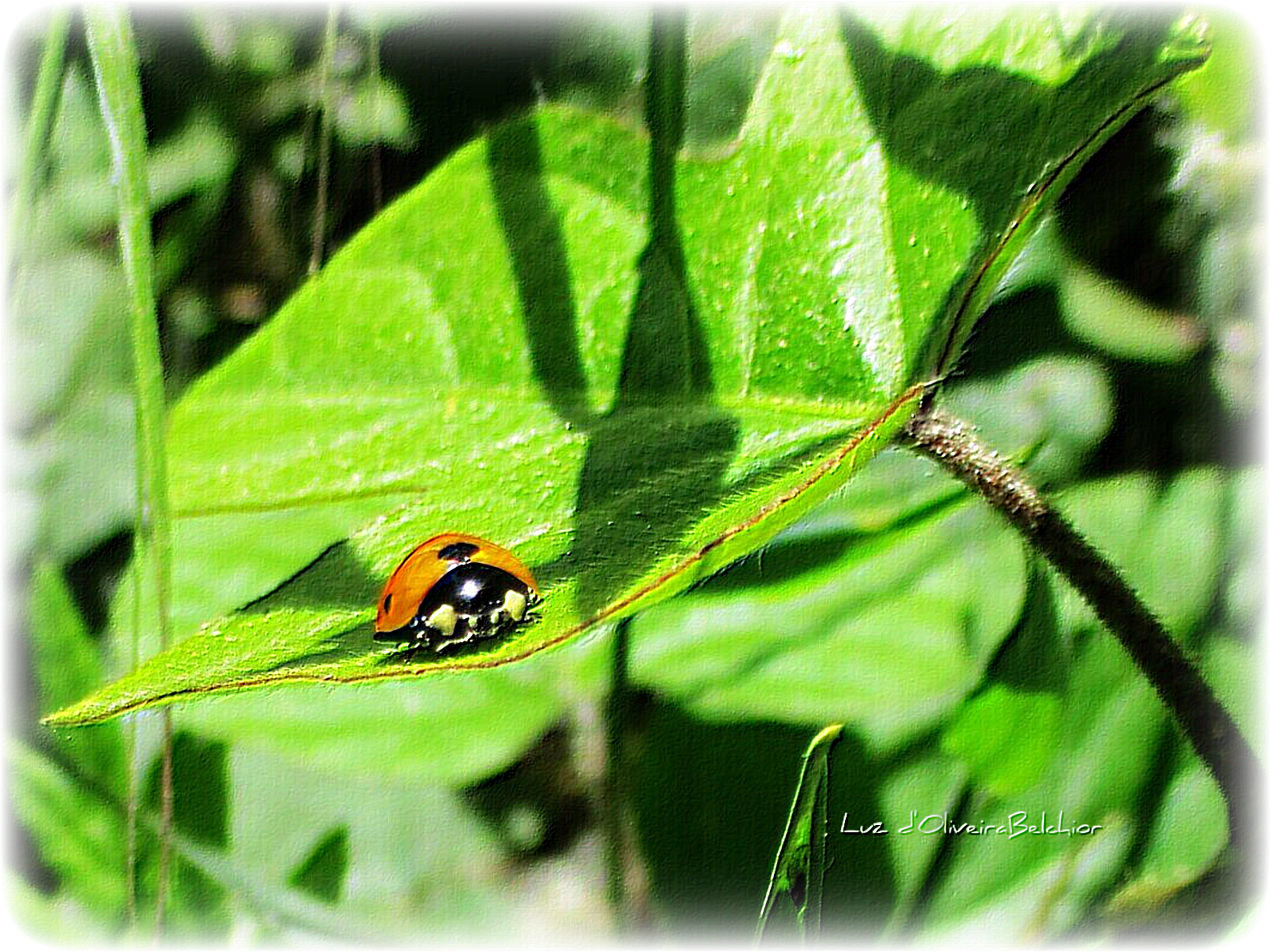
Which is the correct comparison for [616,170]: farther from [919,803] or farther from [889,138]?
[919,803]

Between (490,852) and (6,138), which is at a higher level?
(6,138)

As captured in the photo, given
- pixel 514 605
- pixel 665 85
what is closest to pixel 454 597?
pixel 514 605

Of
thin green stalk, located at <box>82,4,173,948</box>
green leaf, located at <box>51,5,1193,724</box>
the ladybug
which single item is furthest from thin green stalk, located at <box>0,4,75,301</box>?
the ladybug

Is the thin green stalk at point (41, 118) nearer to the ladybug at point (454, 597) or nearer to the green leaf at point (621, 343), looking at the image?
the green leaf at point (621, 343)

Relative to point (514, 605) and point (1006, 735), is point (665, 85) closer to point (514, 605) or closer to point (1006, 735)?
point (514, 605)

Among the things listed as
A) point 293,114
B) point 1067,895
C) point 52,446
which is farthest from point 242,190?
point 1067,895

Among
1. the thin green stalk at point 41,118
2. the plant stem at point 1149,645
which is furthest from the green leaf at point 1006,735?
the thin green stalk at point 41,118
